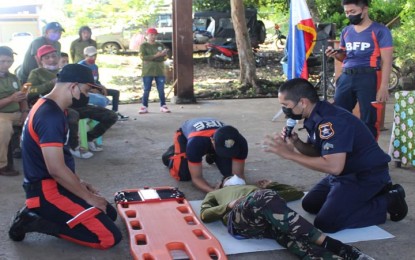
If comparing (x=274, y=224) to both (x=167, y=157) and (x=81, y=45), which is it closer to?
(x=167, y=157)

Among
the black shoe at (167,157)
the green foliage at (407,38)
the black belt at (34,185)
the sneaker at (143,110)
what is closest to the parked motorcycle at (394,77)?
the green foliage at (407,38)

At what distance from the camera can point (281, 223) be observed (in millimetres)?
3166

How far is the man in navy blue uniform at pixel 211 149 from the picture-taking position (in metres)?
4.27

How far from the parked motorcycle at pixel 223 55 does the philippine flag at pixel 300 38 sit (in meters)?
7.72

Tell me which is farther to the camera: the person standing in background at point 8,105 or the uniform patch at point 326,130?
the person standing in background at point 8,105

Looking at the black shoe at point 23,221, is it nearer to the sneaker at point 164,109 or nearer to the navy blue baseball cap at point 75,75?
the navy blue baseball cap at point 75,75

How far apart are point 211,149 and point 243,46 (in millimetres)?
6921

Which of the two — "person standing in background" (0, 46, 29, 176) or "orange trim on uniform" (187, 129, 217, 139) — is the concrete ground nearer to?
"person standing in background" (0, 46, 29, 176)

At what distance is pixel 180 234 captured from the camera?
11.8ft

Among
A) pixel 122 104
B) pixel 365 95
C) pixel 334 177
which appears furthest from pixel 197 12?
pixel 334 177

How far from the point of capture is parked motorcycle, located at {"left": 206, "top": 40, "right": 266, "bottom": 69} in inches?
616

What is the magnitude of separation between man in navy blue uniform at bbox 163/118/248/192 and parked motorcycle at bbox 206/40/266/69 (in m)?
10.9

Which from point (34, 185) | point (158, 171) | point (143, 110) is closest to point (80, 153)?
point (158, 171)

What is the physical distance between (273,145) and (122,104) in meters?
6.75
